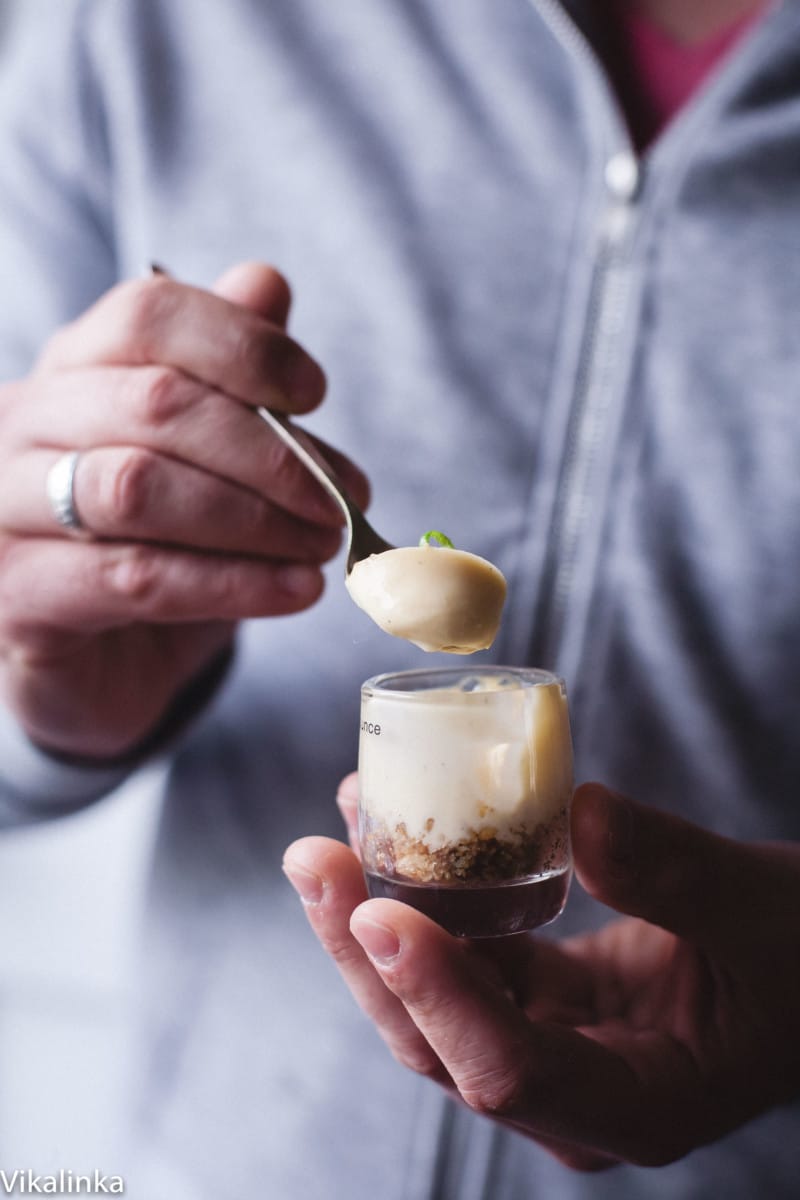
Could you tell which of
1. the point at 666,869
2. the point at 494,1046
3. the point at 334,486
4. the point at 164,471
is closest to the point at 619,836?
the point at 666,869

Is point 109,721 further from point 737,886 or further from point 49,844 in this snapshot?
point 49,844

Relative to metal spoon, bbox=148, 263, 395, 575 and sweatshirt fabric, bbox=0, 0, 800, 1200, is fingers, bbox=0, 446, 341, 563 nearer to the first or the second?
metal spoon, bbox=148, 263, 395, 575

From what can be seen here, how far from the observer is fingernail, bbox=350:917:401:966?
0.55 metres

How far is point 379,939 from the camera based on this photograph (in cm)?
55

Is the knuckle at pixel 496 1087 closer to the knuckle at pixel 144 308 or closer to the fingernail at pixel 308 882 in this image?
the fingernail at pixel 308 882

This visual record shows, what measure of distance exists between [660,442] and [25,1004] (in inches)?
50.1

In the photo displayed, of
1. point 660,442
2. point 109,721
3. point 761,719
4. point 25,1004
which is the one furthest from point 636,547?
point 25,1004

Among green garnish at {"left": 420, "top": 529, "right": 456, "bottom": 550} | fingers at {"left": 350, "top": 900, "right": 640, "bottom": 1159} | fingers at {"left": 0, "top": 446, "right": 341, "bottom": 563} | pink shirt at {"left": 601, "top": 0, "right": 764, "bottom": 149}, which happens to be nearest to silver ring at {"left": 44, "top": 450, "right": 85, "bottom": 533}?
fingers at {"left": 0, "top": 446, "right": 341, "bottom": 563}

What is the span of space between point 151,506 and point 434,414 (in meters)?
0.40

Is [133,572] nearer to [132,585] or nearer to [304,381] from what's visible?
[132,585]

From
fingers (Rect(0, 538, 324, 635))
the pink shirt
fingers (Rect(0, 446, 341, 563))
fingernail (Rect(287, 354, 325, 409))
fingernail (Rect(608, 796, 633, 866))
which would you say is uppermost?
the pink shirt

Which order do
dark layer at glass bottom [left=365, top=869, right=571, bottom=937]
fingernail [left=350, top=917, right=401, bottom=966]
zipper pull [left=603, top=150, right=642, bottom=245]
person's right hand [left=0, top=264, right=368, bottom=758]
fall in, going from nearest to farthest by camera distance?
fingernail [left=350, top=917, right=401, bottom=966] → dark layer at glass bottom [left=365, top=869, right=571, bottom=937] → person's right hand [left=0, top=264, right=368, bottom=758] → zipper pull [left=603, top=150, right=642, bottom=245]

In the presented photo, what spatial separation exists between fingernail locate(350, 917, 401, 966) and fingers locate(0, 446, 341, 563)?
0.35 metres

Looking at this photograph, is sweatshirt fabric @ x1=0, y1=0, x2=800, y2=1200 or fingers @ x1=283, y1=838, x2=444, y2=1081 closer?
fingers @ x1=283, y1=838, x2=444, y2=1081
